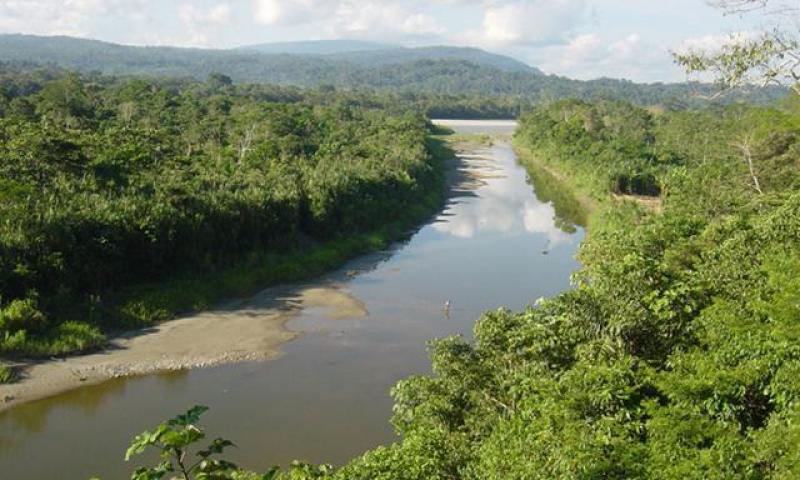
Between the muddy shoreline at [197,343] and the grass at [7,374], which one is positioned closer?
the grass at [7,374]

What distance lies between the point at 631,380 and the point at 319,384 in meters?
15.7

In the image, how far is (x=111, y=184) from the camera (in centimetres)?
4072

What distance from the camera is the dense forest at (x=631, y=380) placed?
411 inches

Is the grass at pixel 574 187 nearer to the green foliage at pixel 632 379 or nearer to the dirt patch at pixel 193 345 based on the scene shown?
the dirt patch at pixel 193 345

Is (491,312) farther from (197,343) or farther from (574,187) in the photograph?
(574,187)

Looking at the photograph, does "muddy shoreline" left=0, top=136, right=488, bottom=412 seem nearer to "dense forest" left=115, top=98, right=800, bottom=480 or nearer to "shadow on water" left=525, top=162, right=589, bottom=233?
"dense forest" left=115, top=98, right=800, bottom=480

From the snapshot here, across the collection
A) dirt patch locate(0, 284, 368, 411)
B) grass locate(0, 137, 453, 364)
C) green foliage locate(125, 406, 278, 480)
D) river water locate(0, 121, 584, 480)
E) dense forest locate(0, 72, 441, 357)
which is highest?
green foliage locate(125, 406, 278, 480)

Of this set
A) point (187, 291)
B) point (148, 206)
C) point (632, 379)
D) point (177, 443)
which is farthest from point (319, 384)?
point (177, 443)

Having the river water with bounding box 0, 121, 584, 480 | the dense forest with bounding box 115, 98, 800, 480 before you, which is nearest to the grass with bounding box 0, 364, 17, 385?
the river water with bounding box 0, 121, 584, 480

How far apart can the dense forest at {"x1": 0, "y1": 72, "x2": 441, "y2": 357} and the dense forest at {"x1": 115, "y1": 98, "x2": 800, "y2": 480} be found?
18.9 metres

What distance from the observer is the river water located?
2152cm

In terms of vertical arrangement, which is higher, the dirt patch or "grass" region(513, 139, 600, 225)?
"grass" region(513, 139, 600, 225)

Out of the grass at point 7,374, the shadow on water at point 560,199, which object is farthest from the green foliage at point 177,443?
the shadow on water at point 560,199

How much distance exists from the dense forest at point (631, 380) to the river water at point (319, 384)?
6.96m
